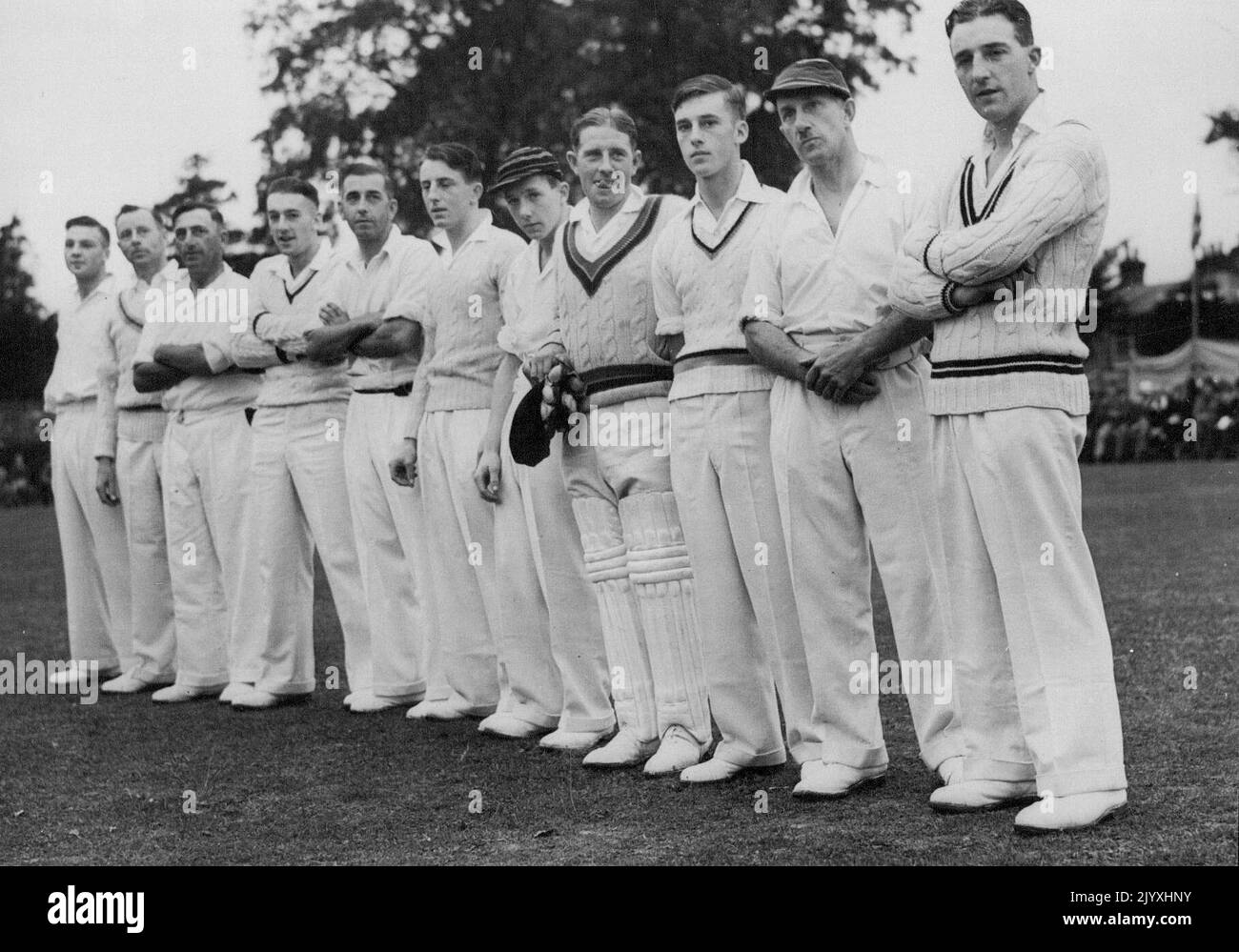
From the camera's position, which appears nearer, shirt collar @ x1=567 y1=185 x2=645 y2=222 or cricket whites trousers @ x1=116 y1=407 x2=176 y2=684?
shirt collar @ x1=567 y1=185 x2=645 y2=222

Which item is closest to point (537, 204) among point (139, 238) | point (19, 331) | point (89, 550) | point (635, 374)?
point (635, 374)

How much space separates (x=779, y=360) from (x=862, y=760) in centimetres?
134

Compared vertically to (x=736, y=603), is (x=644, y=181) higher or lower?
higher

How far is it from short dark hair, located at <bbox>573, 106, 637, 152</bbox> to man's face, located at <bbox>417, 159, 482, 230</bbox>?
1282 millimetres

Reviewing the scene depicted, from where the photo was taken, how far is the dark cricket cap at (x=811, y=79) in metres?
5.78

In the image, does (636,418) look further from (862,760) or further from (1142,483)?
(1142,483)

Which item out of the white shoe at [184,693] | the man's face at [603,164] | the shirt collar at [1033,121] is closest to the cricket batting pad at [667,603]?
the man's face at [603,164]

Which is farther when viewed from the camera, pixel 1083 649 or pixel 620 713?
pixel 620 713

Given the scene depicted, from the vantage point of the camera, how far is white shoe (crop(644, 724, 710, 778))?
637 cm

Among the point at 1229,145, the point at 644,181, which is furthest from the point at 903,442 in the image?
the point at 644,181

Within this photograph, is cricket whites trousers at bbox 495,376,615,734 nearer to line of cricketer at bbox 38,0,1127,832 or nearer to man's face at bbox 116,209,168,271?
line of cricketer at bbox 38,0,1127,832

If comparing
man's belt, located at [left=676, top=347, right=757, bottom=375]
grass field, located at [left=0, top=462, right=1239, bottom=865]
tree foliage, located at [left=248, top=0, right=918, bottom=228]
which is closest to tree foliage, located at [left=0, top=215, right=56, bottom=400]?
tree foliage, located at [left=248, top=0, right=918, bottom=228]

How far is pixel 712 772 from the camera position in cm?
616
